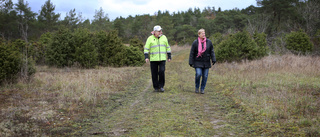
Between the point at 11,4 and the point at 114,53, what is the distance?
35523mm


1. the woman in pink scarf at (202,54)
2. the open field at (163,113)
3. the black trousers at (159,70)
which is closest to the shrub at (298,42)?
the open field at (163,113)

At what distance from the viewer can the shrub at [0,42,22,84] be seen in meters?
7.96

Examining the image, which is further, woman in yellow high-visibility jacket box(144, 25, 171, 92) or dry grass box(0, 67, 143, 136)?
woman in yellow high-visibility jacket box(144, 25, 171, 92)

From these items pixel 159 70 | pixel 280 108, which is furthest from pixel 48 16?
pixel 280 108

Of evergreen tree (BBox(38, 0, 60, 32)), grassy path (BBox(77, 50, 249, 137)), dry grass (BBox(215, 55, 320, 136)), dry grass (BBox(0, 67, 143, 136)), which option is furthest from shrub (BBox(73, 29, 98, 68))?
evergreen tree (BBox(38, 0, 60, 32))

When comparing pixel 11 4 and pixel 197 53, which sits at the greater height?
pixel 11 4

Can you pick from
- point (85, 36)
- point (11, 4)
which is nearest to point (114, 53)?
point (85, 36)

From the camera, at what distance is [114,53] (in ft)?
53.4

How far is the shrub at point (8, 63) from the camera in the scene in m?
7.96

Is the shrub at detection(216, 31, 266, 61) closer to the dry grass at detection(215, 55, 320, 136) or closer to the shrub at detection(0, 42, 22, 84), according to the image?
the dry grass at detection(215, 55, 320, 136)

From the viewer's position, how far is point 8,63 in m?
8.12

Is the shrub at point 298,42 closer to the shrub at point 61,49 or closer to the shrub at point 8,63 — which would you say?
the shrub at point 61,49

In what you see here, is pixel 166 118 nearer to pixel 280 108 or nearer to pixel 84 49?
pixel 280 108

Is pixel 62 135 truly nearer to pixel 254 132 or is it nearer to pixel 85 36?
pixel 254 132
